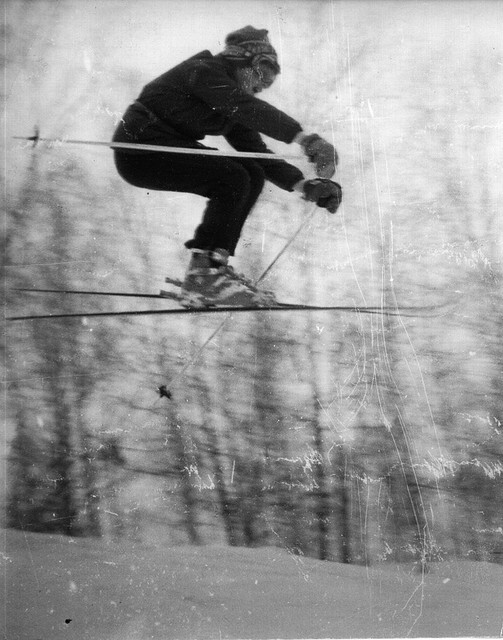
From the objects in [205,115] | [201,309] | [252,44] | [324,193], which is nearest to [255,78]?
[252,44]

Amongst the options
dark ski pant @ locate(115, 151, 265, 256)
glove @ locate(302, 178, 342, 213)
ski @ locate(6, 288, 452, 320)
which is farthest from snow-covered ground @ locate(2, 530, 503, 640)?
glove @ locate(302, 178, 342, 213)

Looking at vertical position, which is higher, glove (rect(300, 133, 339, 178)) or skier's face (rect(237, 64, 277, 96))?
skier's face (rect(237, 64, 277, 96))

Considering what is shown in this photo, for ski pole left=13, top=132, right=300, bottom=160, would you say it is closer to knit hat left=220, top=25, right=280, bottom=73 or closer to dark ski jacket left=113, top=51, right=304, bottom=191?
dark ski jacket left=113, top=51, right=304, bottom=191

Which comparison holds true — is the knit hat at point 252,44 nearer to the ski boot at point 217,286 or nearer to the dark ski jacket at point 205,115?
the dark ski jacket at point 205,115

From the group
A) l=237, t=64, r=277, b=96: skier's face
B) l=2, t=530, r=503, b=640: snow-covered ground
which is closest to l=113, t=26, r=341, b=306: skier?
l=237, t=64, r=277, b=96: skier's face

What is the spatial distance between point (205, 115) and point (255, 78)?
250 millimetres

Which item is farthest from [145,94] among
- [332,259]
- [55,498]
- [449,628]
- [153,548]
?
[449,628]

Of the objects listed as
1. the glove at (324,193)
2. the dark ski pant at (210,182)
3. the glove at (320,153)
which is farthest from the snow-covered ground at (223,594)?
the glove at (320,153)

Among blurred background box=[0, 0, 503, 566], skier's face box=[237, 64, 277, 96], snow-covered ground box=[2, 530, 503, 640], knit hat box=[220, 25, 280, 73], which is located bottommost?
snow-covered ground box=[2, 530, 503, 640]

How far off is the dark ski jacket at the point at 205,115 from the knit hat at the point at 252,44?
7 cm

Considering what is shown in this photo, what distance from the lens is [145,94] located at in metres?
2.43

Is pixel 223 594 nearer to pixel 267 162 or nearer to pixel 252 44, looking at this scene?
pixel 267 162

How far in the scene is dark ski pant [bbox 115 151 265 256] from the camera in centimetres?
243

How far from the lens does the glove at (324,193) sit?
248cm
